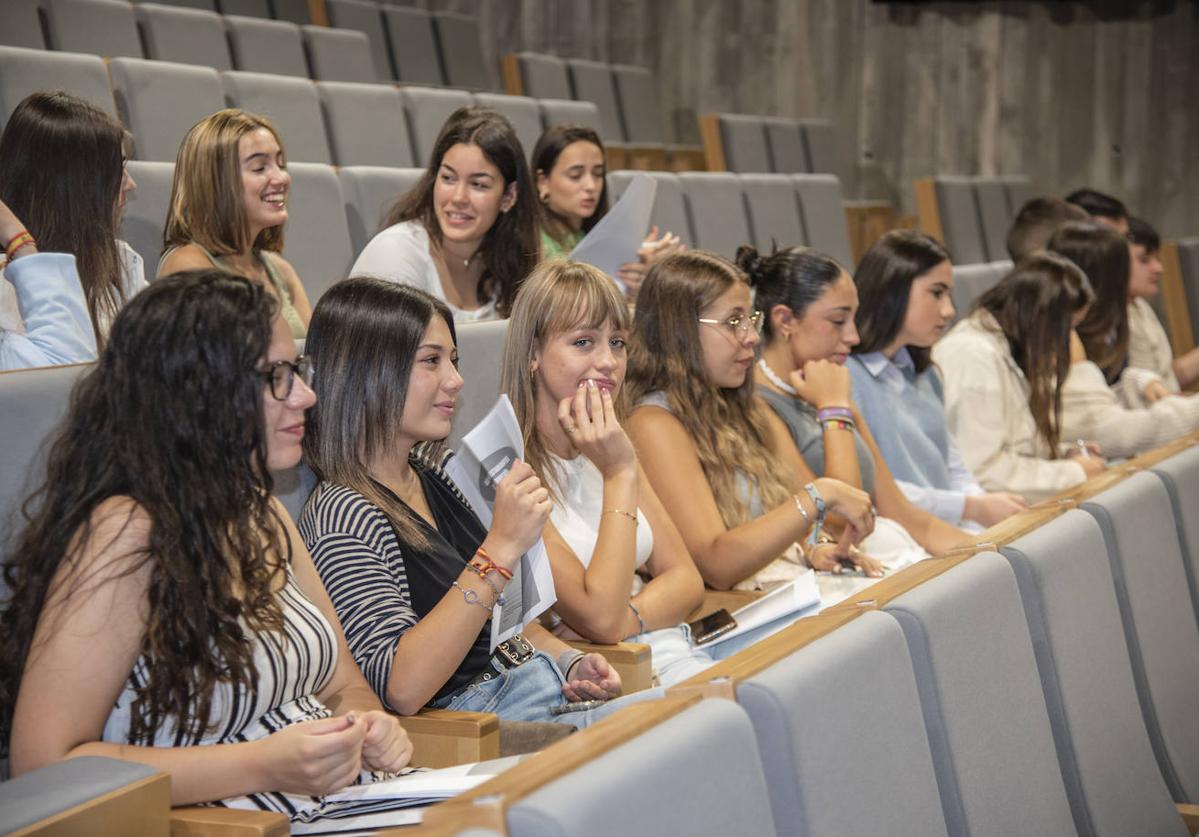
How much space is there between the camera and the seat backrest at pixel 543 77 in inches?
102

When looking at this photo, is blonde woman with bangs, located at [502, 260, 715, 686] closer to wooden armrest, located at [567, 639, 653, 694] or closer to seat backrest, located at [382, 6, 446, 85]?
wooden armrest, located at [567, 639, 653, 694]

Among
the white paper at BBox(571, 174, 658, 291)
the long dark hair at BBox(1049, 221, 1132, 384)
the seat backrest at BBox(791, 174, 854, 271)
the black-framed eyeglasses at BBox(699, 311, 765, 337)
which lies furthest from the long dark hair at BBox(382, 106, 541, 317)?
the seat backrest at BBox(791, 174, 854, 271)

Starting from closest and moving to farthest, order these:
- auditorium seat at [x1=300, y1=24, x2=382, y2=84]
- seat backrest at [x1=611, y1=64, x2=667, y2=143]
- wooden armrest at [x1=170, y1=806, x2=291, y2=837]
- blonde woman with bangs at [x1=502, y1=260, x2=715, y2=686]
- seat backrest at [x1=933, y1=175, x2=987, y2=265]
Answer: wooden armrest at [x1=170, y1=806, x2=291, y2=837] → blonde woman with bangs at [x1=502, y1=260, x2=715, y2=686] → auditorium seat at [x1=300, y1=24, x2=382, y2=84] → seat backrest at [x1=933, y1=175, x2=987, y2=265] → seat backrest at [x1=611, y1=64, x2=667, y2=143]

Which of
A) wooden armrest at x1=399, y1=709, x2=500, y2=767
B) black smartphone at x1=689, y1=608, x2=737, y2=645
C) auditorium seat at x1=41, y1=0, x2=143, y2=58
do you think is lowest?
black smartphone at x1=689, y1=608, x2=737, y2=645

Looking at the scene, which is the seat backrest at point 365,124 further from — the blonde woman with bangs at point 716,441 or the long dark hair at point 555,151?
the blonde woman with bangs at point 716,441

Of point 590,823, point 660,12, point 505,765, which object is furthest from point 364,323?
point 660,12

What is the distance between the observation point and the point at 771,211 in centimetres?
213

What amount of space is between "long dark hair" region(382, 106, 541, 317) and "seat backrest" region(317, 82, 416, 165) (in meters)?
0.45

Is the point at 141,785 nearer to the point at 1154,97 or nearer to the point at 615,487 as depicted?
the point at 615,487

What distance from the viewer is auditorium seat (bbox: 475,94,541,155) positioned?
2.03 metres

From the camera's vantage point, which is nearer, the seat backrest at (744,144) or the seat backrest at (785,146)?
the seat backrest at (744,144)

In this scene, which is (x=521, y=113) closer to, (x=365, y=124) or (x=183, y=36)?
(x=365, y=124)

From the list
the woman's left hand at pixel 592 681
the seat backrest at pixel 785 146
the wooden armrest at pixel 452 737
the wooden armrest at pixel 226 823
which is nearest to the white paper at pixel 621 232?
the woman's left hand at pixel 592 681

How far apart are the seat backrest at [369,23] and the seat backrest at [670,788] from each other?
224 centimetres
